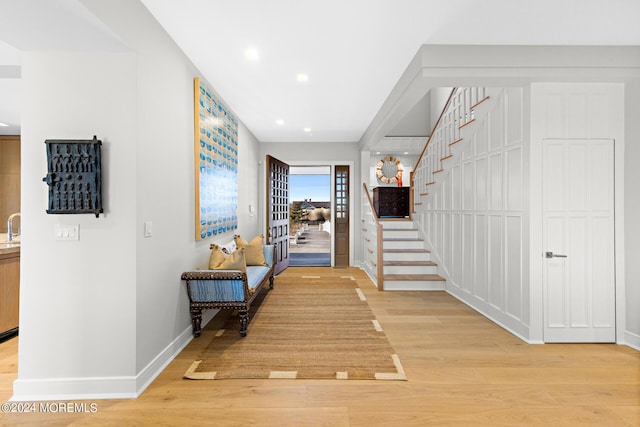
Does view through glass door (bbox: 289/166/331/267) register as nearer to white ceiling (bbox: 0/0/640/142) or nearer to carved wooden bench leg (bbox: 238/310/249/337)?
carved wooden bench leg (bbox: 238/310/249/337)

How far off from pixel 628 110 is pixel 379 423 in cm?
343

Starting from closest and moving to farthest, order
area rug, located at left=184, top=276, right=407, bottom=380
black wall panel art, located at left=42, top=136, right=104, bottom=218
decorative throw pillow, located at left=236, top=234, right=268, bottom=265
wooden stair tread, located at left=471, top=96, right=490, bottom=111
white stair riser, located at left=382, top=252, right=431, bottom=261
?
black wall panel art, located at left=42, top=136, right=104, bottom=218, area rug, located at left=184, top=276, right=407, bottom=380, wooden stair tread, located at left=471, top=96, right=490, bottom=111, decorative throw pillow, located at left=236, top=234, right=268, bottom=265, white stair riser, located at left=382, top=252, right=431, bottom=261

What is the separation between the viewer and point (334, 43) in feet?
8.49

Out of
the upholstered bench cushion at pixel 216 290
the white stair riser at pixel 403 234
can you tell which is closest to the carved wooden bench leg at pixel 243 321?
the upholstered bench cushion at pixel 216 290

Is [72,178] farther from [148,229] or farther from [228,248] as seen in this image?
[228,248]

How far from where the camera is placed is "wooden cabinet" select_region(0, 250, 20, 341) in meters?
2.91

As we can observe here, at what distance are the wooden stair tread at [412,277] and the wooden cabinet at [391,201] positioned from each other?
8.24 ft

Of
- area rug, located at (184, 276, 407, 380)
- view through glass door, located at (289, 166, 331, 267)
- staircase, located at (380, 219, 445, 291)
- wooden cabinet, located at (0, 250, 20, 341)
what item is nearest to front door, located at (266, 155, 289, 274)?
area rug, located at (184, 276, 407, 380)

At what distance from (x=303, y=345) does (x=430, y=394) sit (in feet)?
3.77

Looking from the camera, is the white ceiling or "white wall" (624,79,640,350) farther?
"white wall" (624,79,640,350)

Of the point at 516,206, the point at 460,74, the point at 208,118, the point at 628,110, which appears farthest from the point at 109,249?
the point at 628,110

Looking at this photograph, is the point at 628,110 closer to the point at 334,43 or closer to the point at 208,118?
the point at 334,43

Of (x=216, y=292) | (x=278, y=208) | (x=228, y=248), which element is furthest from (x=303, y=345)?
(x=278, y=208)

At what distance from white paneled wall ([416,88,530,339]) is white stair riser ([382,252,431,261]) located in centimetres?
57
